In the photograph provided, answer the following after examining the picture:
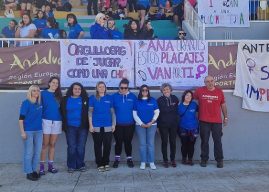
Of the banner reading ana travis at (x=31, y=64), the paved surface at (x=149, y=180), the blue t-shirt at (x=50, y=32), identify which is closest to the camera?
the paved surface at (x=149, y=180)

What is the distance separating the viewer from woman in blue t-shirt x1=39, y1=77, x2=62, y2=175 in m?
9.82

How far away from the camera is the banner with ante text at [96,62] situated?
10.8 m

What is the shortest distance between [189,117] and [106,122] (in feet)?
5.85

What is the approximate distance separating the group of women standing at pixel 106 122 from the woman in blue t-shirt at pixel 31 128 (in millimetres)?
19

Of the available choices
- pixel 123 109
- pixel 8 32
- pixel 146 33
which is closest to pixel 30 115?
pixel 123 109

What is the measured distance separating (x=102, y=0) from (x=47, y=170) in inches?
327

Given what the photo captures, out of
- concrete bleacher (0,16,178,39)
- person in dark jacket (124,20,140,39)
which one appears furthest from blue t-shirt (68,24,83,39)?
concrete bleacher (0,16,178,39)

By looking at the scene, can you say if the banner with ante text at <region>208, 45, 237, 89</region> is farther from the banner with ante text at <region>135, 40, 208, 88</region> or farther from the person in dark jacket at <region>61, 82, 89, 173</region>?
the person in dark jacket at <region>61, 82, 89, 173</region>

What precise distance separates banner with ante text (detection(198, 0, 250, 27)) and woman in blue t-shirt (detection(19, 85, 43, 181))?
655 cm

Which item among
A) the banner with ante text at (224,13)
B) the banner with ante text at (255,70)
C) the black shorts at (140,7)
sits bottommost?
the banner with ante text at (255,70)

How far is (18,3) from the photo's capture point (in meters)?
17.0

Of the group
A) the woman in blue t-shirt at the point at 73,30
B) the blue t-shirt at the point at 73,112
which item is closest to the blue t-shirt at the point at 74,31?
the woman in blue t-shirt at the point at 73,30

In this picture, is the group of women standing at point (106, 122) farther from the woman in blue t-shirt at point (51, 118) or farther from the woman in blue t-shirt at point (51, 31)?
the woman in blue t-shirt at point (51, 31)

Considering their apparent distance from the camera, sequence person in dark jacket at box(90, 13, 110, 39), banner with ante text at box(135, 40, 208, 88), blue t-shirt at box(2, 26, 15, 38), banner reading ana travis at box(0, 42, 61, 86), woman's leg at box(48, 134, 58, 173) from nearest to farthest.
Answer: woman's leg at box(48, 134, 58, 173) → banner reading ana travis at box(0, 42, 61, 86) → banner with ante text at box(135, 40, 208, 88) → person in dark jacket at box(90, 13, 110, 39) → blue t-shirt at box(2, 26, 15, 38)
